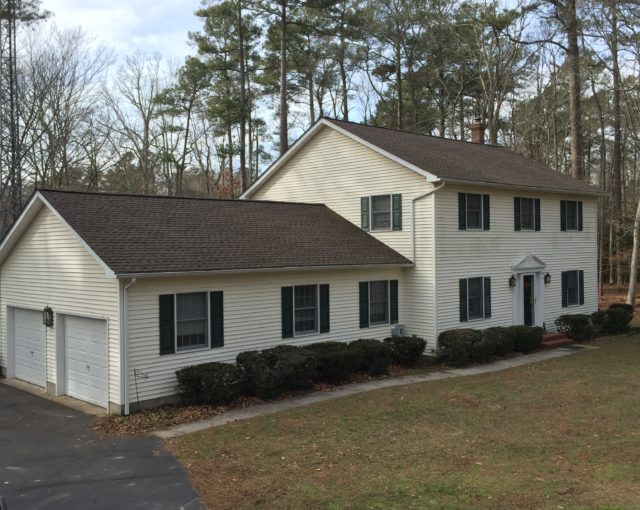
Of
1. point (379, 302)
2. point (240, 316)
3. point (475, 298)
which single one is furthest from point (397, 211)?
point (240, 316)

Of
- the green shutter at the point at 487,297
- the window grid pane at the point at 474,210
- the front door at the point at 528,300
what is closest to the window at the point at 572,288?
the front door at the point at 528,300

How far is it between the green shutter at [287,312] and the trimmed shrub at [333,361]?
0.63 meters

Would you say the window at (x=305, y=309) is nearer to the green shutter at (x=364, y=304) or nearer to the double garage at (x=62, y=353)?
the green shutter at (x=364, y=304)

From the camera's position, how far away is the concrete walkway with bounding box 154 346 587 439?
1118cm

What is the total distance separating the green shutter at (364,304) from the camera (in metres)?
16.7

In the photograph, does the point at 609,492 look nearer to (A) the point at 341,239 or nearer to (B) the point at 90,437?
(B) the point at 90,437

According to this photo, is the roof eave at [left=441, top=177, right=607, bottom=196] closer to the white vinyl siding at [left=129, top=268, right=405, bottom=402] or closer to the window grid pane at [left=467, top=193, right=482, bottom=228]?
the window grid pane at [left=467, top=193, right=482, bottom=228]

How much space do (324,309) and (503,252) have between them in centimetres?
730

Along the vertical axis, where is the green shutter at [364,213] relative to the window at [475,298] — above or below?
above

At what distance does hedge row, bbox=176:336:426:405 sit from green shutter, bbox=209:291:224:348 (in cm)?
60

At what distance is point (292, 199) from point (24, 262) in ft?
30.3

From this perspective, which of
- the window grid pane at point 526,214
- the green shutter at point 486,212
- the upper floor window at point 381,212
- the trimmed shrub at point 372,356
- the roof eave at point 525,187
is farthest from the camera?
the window grid pane at point 526,214

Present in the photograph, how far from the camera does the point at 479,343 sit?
55.6ft

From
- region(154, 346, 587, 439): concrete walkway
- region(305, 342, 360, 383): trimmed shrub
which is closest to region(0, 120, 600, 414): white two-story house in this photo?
region(305, 342, 360, 383): trimmed shrub
